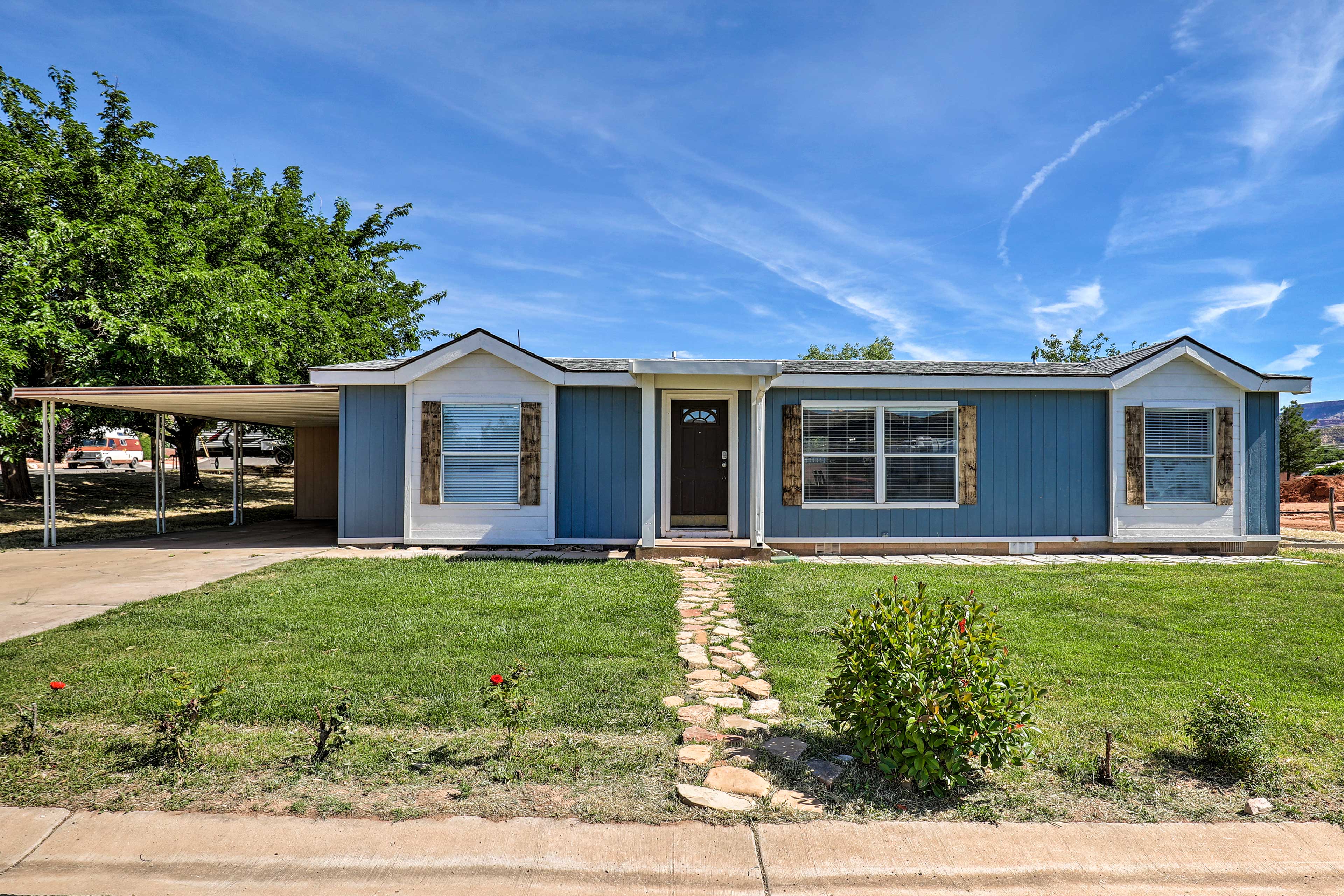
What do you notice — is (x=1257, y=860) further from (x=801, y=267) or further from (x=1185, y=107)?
(x=801, y=267)

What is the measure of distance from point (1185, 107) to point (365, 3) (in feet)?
41.3

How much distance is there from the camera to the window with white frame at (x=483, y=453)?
870 cm

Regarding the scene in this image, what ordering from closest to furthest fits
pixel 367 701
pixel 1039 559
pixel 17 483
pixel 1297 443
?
pixel 367 701, pixel 1039 559, pixel 17 483, pixel 1297 443

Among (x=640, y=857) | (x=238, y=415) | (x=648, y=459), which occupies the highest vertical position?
(x=238, y=415)

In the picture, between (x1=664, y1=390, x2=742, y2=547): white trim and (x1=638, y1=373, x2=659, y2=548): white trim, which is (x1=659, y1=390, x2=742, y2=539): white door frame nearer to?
(x1=664, y1=390, x2=742, y2=547): white trim

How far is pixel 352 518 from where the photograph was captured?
29.1ft

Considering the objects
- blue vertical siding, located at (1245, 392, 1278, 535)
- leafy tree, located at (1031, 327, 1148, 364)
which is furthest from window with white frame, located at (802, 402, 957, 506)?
leafy tree, located at (1031, 327, 1148, 364)

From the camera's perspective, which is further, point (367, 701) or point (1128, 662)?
point (1128, 662)

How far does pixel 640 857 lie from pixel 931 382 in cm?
788

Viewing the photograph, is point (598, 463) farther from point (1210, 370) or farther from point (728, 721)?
point (1210, 370)

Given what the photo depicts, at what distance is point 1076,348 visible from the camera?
29922 mm

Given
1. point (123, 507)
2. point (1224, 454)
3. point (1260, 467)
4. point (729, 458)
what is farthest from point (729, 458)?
point (123, 507)

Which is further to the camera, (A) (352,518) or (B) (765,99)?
(B) (765,99)

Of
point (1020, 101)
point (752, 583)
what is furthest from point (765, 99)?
point (752, 583)
